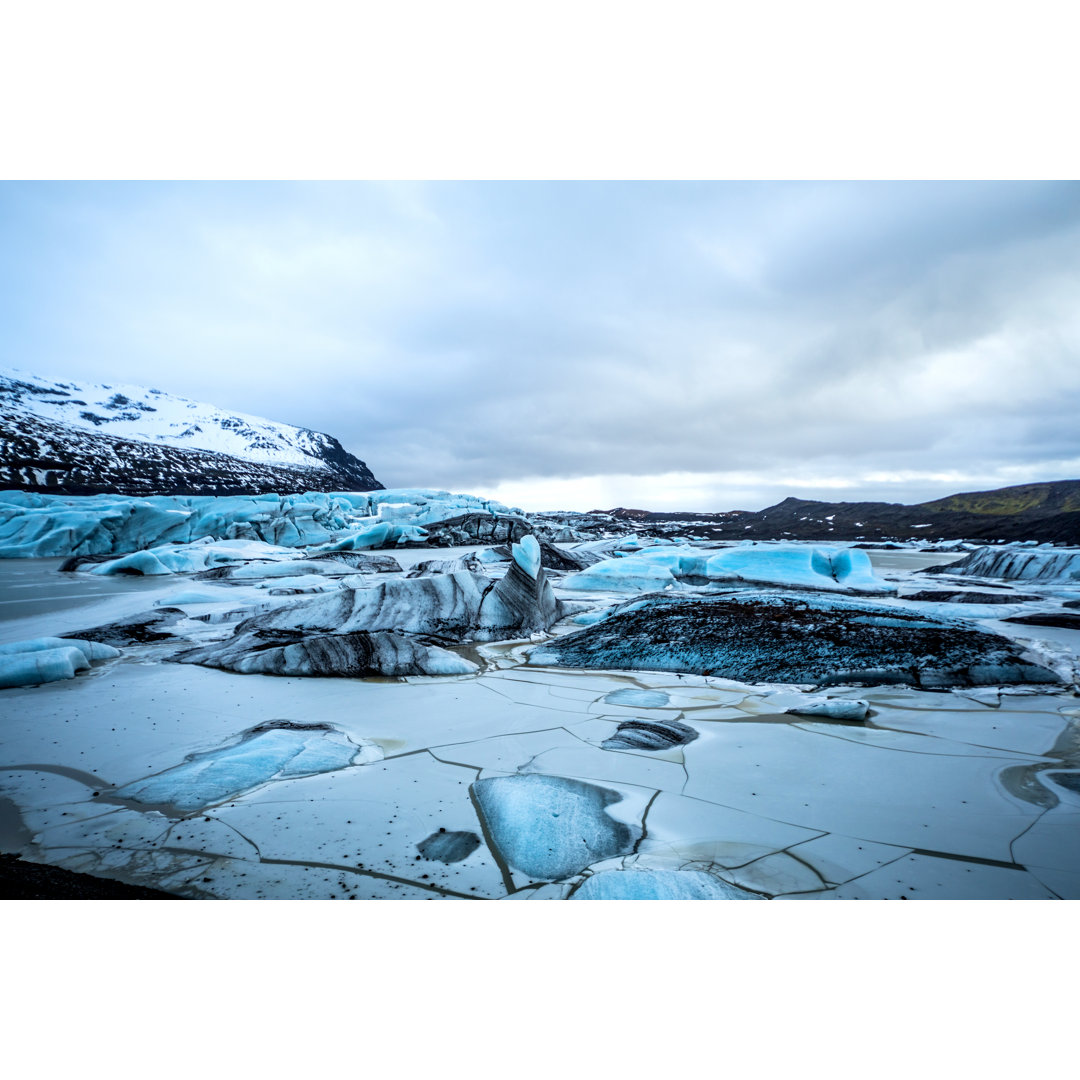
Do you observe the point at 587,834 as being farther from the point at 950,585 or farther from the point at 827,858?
the point at 950,585

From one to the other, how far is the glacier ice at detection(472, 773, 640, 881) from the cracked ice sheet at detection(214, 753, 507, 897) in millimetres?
82

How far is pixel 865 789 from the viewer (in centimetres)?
209

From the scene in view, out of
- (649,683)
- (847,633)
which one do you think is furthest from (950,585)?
(649,683)

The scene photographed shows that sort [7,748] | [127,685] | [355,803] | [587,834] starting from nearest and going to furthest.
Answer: [587,834]
[355,803]
[7,748]
[127,685]

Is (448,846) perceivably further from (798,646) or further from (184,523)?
(184,523)

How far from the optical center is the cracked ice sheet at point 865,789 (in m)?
1.78

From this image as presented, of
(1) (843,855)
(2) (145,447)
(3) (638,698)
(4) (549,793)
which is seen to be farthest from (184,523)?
(2) (145,447)

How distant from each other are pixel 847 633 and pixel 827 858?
9.06ft

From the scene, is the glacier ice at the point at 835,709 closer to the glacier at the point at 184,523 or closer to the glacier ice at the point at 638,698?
the glacier ice at the point at 638,698

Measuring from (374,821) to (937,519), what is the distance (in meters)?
34.0

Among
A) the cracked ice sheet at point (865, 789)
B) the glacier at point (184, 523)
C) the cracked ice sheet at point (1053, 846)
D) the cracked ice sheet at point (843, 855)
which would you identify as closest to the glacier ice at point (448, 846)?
the cracked ice sheet at point (865, 789)

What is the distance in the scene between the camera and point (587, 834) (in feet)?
5.81

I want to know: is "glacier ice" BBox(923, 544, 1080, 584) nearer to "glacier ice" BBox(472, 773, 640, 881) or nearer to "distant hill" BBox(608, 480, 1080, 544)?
"distant hill" BBox(608, 480, 1080, 544)

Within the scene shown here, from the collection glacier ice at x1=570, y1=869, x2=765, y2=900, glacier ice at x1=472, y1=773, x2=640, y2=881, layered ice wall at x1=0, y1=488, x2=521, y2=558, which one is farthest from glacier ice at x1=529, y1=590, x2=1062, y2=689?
layered ice wall at x1=0, y1=488, x2=521, y2=558
